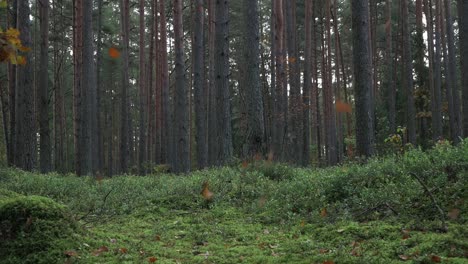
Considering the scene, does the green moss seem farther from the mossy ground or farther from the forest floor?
the mossy ground

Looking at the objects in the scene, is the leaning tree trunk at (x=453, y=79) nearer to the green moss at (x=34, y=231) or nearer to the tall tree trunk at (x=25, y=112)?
the tall tree trunk at (x=25, y=112)

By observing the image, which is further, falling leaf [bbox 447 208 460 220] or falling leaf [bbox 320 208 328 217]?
falling leaf [bbox 320 208 328 217]

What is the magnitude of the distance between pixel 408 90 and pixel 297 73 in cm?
576

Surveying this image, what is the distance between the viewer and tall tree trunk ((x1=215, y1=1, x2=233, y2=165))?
14.4 meters

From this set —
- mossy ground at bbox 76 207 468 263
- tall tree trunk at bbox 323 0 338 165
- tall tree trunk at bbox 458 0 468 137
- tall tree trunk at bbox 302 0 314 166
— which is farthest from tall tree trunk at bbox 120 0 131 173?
mossy ground at bbox 76 207 468 263

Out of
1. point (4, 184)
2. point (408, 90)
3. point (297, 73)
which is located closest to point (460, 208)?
point (4, 184)

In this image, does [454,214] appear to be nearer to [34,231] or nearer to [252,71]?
[34,231]

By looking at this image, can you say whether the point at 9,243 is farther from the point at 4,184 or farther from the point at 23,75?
the point at 23,75

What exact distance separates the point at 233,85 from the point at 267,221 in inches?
1357

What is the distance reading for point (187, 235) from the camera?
5.76 metres

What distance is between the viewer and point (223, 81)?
15406mm

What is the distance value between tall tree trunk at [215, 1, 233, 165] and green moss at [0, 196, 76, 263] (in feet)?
31.8

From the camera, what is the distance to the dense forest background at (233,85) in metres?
13.0

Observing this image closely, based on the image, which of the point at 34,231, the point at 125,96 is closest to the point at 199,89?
the point at 125,96
